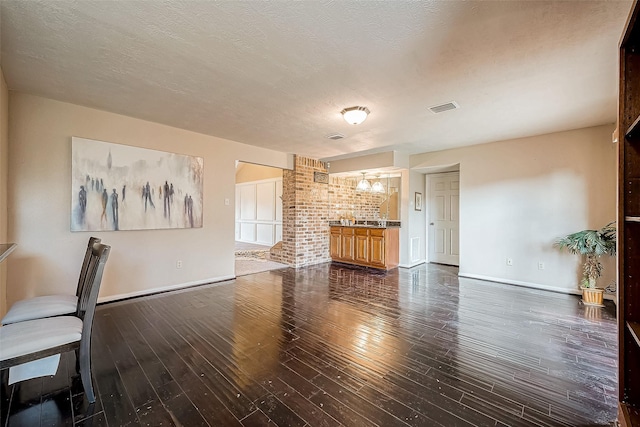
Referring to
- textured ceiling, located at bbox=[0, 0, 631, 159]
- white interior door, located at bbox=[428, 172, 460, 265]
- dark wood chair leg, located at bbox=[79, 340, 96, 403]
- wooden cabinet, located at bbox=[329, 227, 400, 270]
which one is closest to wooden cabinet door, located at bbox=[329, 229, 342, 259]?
wooden cabinet, located at bbox=[329, 227, 400, 270]

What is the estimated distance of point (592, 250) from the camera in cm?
358

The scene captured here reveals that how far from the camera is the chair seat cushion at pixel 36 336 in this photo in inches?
54.4

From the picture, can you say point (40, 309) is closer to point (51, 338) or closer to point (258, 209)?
point (51, 338)

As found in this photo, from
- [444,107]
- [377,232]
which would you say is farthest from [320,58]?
[377,232]

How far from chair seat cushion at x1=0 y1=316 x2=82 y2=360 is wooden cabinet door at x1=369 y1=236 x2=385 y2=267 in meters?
4.82

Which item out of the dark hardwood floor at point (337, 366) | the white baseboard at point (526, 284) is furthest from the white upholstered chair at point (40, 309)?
the white baseboard at point (526, 284)

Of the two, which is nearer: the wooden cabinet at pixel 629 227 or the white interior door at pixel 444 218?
the wooden cabinet at pixel 629 227

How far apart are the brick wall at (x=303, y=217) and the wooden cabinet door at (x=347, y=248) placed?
1.61ft

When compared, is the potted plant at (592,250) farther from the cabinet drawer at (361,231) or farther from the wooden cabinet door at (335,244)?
the wooden cabinet door at (335,244)

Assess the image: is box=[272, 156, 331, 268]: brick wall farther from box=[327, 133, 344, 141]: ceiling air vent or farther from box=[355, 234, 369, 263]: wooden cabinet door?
box=[327, 133, 344, 141]: ceiling air vent

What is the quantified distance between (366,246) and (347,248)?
0.56 metres

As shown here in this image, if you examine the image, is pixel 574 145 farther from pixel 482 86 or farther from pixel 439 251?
pixel 439 251

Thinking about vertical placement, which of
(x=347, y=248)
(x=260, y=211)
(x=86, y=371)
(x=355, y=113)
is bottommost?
(x=86, y=371)

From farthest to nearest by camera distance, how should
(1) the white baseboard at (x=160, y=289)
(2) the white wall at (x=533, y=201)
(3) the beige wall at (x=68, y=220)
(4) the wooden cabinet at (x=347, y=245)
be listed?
(4) the wooden cabinet at (x=347, y=245) < (2) the white wall at (x=533, y=201) < (1) the white baseboard at (x=160, y=289) < (3) the beige wall at (x=68, y=220)
